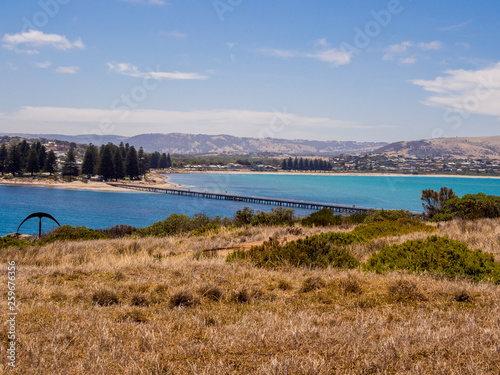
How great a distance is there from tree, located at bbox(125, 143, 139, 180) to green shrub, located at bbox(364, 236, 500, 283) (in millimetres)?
130705

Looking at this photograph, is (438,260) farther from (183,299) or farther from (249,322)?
(183,299)

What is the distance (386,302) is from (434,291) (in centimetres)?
103

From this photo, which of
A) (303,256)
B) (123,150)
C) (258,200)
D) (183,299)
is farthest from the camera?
(123,150)

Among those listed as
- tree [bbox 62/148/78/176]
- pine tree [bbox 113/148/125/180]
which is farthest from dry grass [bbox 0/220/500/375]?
tree [bbox 62/148/78/176]

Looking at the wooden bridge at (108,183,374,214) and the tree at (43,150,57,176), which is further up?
the tree at (43,150,57,176)

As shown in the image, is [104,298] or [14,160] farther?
[14,160]

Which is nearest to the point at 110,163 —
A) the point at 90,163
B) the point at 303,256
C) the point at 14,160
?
the point at 90,163

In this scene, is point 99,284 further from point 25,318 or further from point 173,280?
point 25,318

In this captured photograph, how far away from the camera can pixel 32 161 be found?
4808 inches

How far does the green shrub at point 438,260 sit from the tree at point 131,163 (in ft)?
429

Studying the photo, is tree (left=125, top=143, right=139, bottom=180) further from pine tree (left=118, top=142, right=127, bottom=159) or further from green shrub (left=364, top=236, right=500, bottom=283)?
green shrub (left=364, top=236, right=500, bottom=283)

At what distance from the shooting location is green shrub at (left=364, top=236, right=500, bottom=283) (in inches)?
314

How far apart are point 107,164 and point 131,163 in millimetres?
9529

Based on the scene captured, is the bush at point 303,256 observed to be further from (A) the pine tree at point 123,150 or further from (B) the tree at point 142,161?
(B) the tree at point 142,161
